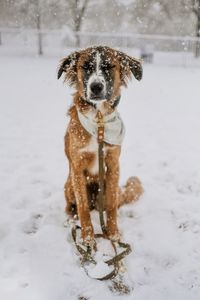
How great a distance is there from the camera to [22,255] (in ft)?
9.74

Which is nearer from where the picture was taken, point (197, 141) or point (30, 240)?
point (30, 240)

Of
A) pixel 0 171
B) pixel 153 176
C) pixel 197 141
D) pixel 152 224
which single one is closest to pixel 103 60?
pixel 152 224

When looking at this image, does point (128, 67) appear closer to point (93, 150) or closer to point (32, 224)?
point (93, 150)

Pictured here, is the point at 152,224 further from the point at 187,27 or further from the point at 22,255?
the point at 187,27

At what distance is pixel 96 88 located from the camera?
2834mm

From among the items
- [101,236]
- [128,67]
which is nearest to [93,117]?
[128,67]

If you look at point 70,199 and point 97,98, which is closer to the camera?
point 97,98

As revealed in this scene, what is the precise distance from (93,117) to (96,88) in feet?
0.95

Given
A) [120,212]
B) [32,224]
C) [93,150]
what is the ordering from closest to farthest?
[93,150] → [32,224] → [120,212]

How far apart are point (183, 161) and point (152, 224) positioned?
173 cm

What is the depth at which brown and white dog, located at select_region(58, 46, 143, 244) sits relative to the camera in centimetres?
295

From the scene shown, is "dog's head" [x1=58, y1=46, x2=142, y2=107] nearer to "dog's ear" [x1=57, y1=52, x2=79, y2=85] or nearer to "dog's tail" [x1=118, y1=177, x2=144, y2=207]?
"dog's ear" [x1=57, y1=52, x2=79, y2=85]

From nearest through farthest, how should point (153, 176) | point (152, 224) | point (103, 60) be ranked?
point (103, 60)
point (152, 224)
point (153, 176)

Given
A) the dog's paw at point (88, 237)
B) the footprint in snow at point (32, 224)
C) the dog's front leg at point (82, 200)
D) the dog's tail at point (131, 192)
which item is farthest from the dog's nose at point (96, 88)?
the footprint in snow at point (32, 224)
